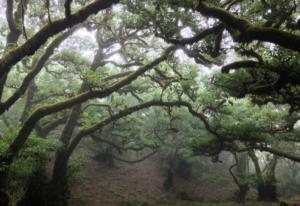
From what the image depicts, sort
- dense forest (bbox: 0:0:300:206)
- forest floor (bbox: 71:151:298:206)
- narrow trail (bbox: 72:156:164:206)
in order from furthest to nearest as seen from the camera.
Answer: narrow trail (bbox: 72:156:164:206) → forest floor (bbox: 71:151:298:206) → dense forest (bbox: 0:0:300:206)

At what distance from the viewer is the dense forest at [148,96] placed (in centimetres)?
923

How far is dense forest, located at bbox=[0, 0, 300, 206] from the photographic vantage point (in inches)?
364

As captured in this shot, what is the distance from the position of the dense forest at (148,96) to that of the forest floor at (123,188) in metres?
0.08

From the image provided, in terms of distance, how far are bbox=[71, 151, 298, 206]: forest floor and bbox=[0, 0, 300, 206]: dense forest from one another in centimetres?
8

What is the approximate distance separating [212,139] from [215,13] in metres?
6.76

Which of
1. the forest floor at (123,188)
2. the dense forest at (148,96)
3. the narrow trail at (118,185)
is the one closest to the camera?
the dense forest at (148,96)

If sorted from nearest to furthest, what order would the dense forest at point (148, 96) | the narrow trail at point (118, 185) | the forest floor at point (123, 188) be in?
the dense forest at point (148, 96) < the forest floor at point (123, 188) < the narrow trail at point (118, 185)

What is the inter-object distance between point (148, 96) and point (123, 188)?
9702mm

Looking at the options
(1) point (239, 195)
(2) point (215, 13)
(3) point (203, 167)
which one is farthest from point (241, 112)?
(2) point (215, 13)

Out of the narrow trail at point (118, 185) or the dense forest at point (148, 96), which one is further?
the narrow trail at point (118, 185)

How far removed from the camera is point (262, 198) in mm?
21781

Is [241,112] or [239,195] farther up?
[241,112]

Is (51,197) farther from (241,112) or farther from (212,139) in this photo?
(241,112)

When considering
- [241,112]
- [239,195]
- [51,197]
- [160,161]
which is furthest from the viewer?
[160,161]
